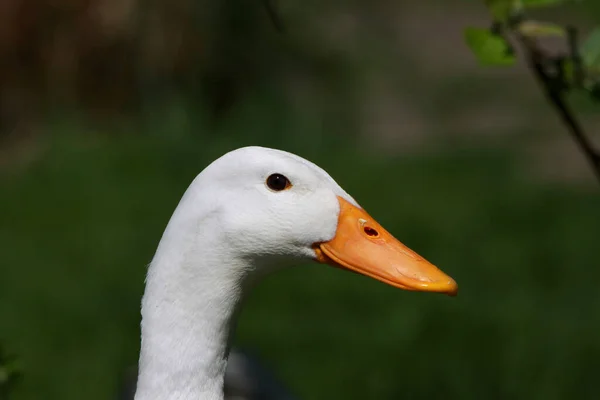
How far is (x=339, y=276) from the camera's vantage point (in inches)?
210

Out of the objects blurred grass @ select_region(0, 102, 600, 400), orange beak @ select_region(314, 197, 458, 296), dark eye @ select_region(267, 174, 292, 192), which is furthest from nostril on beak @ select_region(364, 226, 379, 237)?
blurred grass @ select_region(0, 102, 600, 400)

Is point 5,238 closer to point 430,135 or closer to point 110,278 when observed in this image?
point 110,278

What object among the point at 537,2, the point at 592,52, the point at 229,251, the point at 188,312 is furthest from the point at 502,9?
the point at 188,312

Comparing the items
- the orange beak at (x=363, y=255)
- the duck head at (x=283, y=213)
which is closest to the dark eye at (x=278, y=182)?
the duck head at (x=283, y=213)

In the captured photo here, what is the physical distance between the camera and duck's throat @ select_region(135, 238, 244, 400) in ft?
6.24

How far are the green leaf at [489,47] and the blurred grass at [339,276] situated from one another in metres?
2.58

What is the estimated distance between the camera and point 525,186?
6422mm

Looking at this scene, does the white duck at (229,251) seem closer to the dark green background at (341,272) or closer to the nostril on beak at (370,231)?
the nostril on beak at (370,231)

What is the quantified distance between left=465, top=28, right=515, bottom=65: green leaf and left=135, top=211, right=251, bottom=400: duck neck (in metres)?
0.56

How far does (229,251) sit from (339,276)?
346 centimetres

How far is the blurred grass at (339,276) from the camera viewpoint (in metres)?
4.40

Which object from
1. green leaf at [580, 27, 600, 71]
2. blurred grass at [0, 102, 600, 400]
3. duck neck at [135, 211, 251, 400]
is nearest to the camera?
green leaf at [580, 27, 600, 71]

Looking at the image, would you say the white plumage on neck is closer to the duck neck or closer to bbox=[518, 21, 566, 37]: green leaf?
the duck neck

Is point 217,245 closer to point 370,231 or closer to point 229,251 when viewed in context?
point 229,251
